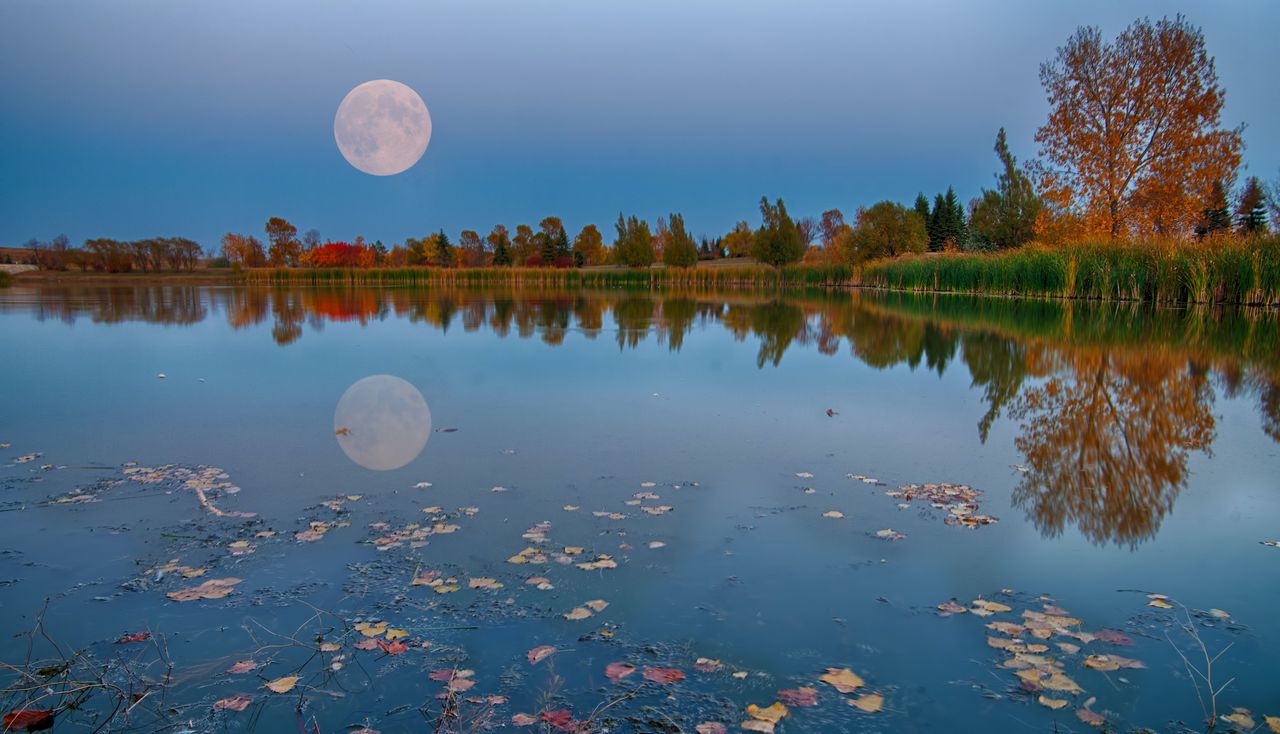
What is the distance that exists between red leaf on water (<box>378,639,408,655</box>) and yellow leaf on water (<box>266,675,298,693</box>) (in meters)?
0.29

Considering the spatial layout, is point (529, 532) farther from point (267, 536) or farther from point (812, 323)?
point (812, 323)

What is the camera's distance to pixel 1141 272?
2055 cm

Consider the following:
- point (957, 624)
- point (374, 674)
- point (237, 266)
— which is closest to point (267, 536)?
point (374, 674)

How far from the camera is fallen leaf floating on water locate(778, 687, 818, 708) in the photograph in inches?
88.4

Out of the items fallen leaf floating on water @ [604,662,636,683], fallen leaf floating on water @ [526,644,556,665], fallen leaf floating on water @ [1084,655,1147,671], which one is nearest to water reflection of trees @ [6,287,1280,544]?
fallen leaf floating on water @ [1084,655,1147,671]

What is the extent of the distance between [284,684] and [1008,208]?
161ft

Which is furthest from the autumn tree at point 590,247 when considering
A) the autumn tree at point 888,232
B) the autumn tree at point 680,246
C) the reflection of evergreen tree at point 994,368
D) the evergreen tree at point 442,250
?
the reflection of evergreen tree at point 994,368

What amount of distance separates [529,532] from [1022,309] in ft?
63.0

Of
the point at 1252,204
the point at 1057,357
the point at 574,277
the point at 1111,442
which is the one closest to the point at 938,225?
the point at 1252,204

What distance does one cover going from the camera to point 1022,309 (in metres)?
19.2

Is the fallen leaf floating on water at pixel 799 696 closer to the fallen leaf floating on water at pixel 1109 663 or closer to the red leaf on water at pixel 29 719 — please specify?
the fallen leaf floating on water at pixel 1109 663

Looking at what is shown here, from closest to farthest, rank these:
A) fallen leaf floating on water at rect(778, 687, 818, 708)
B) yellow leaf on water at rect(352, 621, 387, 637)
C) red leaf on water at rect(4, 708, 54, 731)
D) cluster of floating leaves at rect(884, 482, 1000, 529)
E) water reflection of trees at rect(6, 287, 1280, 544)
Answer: red leaf on water at rect(4, 708, 54, 731), fallen leaf floating on water at rect(778, 687, 818, 708), yellow leaf on water at rect(352, 621, 387, 637), cluster of floating leaves at rect(884, 482, 1000, 529), water reflection of trees at rect(6, 287, 1280, 544)

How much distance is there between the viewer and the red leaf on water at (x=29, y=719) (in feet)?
7.02

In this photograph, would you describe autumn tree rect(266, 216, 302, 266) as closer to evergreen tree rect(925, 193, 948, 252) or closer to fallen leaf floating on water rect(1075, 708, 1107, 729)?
evergreen tree rect(925, 193, 948, 252)
